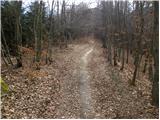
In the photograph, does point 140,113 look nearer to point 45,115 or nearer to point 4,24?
point 45,115

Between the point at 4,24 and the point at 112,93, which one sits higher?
the point at 4,24

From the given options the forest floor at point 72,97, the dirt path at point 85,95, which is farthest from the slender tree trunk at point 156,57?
the dirt path at point 85,95

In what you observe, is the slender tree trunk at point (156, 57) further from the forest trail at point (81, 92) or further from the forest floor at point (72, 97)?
the forest trail at point (81, 92)

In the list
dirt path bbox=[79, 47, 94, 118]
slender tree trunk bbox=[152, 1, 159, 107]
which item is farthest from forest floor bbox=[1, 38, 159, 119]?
slender tree trunk bbox=[152, 1, 159, 107]

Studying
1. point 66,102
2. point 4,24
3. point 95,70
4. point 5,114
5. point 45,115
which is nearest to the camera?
point 5,114

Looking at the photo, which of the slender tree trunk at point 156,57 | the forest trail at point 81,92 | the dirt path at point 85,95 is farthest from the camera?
the forest trail at point 81,92

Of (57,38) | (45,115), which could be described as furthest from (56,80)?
(57,38)

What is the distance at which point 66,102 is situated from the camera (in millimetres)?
12133

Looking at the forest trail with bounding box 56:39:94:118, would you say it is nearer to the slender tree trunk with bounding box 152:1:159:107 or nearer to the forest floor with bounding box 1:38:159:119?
the forest floor with bounding box 1:38:159:119

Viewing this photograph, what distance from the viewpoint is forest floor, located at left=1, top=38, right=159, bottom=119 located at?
10492 mm

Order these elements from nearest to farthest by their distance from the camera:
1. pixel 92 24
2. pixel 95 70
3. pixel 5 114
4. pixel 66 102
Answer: pixel 5 114 → pixel 66 102 → pixel 95 70 → pixel 92 24

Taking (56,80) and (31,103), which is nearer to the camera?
(31,103)

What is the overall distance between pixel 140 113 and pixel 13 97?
5.10 m

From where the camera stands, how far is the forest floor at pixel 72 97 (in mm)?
10492
